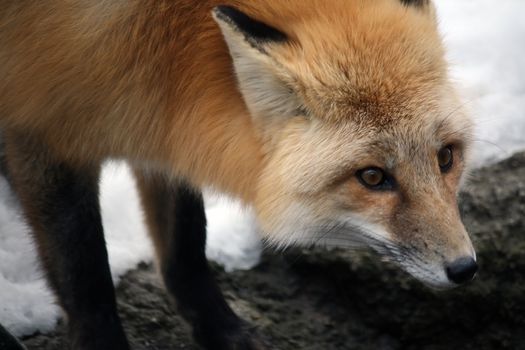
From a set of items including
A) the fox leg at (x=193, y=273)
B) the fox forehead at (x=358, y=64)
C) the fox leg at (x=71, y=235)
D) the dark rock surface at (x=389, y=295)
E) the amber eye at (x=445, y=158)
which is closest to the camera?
the fox forehead at (x=358, y=64)

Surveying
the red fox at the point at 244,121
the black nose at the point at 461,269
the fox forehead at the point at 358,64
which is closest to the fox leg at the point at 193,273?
the red fox at the point at 244,121

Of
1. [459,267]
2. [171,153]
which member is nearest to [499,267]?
[459,267]

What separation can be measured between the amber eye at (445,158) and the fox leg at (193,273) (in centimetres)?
146

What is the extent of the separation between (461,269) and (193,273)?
1729 millimetres

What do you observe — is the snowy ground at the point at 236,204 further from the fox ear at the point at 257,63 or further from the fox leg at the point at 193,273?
the fox ear at the point at 257,63

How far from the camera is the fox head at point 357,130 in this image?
3186 mm

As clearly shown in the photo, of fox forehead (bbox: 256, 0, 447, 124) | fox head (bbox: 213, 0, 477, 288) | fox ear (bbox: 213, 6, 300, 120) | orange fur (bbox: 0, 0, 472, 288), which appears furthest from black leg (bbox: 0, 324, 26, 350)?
fox forehead (bbox: 256, 0, 447, 124)

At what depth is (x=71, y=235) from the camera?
3867 mm

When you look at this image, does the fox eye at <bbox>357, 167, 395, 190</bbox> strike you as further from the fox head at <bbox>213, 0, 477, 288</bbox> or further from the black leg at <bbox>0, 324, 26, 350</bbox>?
the black leg at <bbox>0, 324, 26, 350</bbox>

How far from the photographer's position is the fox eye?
3.21m

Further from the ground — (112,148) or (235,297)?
(112,148)

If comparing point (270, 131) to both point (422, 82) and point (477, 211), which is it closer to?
Result: point (422, 82)

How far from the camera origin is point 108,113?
3602 mm

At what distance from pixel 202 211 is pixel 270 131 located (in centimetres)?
130
